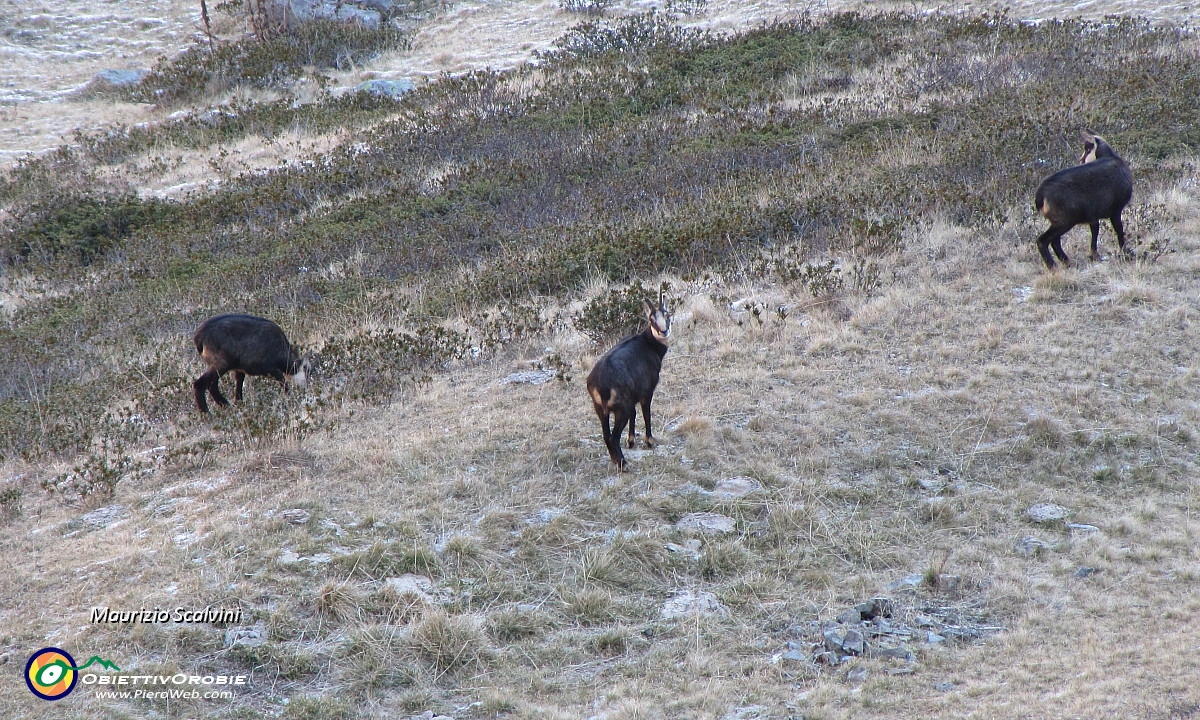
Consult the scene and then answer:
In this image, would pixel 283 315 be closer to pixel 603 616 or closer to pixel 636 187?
pixel 636 187

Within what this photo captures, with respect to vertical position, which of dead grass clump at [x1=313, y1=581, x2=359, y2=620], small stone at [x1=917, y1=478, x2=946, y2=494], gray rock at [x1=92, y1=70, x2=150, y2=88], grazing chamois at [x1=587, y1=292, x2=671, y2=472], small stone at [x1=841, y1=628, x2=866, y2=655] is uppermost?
gray rock at [x1=92, y1=70, x2=150, y2=88]

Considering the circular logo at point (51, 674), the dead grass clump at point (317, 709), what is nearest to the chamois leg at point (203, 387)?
the circular logo at point (51, 674)

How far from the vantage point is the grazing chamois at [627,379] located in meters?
6.59

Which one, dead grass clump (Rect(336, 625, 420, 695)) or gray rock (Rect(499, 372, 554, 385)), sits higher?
gray rock (Rect(499, 372, 554, 385))

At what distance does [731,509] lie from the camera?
6.54 metres

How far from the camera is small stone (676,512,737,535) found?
20.8ft

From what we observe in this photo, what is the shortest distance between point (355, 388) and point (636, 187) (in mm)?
6736

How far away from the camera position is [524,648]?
534 cm

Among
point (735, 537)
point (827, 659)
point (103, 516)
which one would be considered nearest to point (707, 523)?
point (735, 537)

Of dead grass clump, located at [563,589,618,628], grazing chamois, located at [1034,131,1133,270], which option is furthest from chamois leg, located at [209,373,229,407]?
grazing chamois, located at [1034,131,1133,270]

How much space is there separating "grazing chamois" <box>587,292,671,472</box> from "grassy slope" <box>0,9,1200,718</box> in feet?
1.15

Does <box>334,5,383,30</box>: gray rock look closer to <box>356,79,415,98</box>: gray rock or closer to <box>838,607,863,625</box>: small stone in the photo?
<box>356,79,415,98</box>: gray rock

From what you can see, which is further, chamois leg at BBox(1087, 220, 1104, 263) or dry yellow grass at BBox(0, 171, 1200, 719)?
chamois leg at BBox(1087, 220, 1104, 263)

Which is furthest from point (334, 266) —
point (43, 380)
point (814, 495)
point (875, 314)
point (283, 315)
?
point (814, 495)
